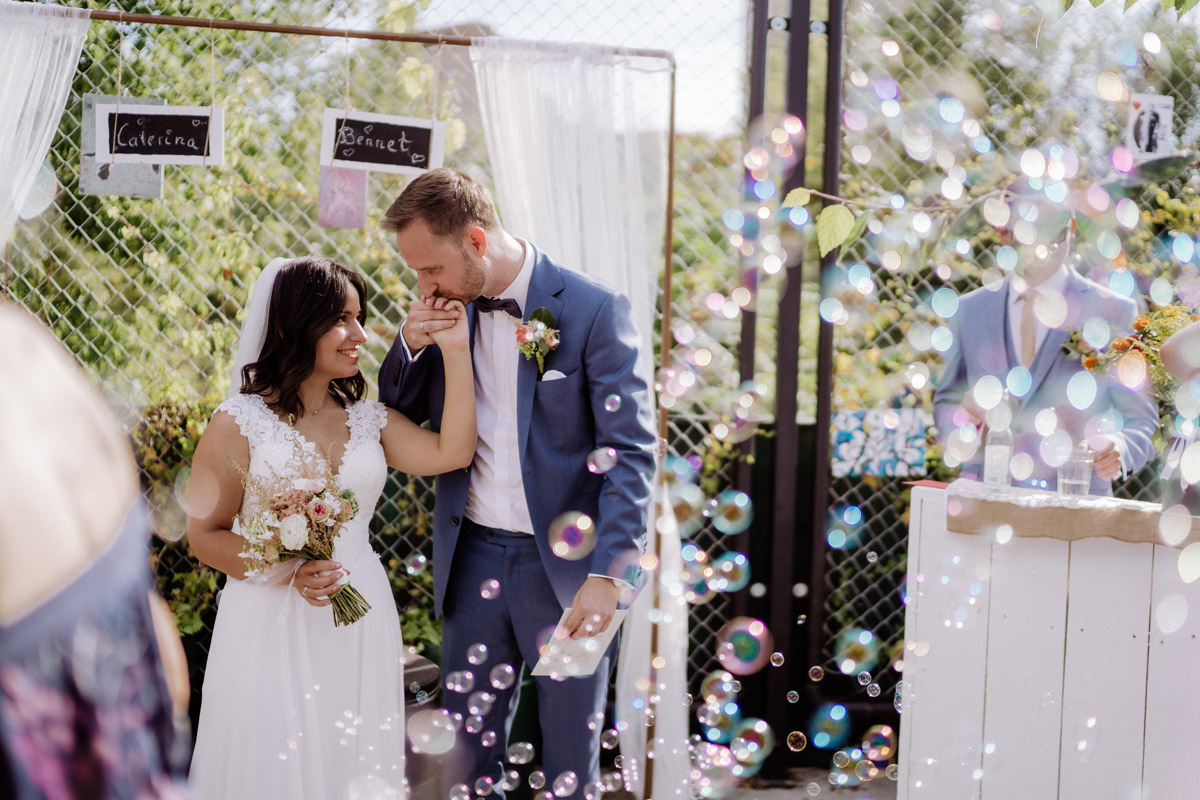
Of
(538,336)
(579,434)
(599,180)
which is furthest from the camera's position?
(599,180)

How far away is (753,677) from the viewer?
386 cm

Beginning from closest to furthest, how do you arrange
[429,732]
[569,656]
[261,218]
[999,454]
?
[569,656] < [999,454] < [429,732] < [261,218]

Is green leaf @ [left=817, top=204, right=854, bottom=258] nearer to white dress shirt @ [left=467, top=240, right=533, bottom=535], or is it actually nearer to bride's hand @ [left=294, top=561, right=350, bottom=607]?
white dress shirt @ [left=467, top=240, right=533, bottom=535]

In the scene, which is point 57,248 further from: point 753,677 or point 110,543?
point 110,543

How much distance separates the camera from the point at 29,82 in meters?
3.17

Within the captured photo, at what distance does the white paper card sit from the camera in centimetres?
223

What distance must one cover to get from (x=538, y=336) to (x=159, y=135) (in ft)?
5.87

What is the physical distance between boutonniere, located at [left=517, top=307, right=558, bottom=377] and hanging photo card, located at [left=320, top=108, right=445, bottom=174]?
1.07 m

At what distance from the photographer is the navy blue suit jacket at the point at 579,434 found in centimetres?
236

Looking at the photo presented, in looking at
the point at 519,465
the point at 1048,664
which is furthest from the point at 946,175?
the point at 519,465

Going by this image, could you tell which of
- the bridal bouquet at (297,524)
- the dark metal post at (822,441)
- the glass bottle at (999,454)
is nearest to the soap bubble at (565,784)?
the bridal bouquet at (297,524)

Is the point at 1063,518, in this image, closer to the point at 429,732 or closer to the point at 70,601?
the point at 429,732

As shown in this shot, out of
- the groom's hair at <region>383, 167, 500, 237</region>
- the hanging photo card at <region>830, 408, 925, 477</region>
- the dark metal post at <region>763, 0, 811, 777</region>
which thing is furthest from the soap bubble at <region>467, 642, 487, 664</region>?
the hanging photo card at <region>830, 408, 925, 477</region>

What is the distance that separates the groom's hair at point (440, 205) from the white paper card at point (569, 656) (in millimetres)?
1084
